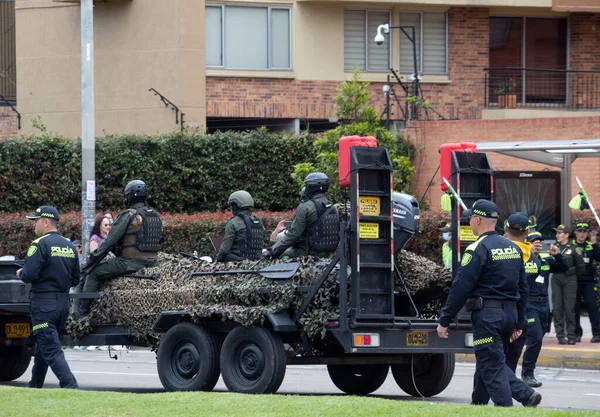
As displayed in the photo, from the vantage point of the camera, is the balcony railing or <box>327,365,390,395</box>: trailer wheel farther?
the balcony railing

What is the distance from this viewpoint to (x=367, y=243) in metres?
10.9

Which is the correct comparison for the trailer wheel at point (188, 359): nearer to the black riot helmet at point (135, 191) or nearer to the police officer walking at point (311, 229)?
the police officer walking at point (311, 229)

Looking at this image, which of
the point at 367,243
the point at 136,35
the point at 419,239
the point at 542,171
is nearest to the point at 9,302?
the point at 367,243

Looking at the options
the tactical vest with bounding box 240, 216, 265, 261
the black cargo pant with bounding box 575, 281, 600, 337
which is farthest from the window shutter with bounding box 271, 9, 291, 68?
the tactical vest with bounding box 240, 216, 265, 261

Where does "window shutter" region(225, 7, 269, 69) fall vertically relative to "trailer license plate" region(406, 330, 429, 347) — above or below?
above

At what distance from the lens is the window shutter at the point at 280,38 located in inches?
1096

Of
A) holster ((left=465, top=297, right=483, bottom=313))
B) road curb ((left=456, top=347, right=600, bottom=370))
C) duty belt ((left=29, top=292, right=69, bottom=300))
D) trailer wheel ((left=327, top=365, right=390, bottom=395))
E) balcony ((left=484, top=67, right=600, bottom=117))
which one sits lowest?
road curb ((left=456, top=347, right=600, bottom=370))

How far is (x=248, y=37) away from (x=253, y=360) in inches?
677

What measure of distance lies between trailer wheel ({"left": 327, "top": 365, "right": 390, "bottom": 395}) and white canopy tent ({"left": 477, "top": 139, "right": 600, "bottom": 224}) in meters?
6.34

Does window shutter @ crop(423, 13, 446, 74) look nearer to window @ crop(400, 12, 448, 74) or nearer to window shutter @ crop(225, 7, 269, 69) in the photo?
window @ crop(400, 12, 448, 74)

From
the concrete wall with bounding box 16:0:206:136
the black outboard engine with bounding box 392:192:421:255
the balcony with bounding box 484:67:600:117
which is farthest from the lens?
the balcony with bounding box 484:67:600:117

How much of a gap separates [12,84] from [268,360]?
2064 centimetres

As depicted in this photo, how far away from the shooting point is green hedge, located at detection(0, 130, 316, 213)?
24922mm

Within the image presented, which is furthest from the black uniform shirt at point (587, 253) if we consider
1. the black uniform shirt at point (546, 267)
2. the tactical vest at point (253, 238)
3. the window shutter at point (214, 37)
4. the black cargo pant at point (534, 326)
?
the window shutter at point (214, 37)
